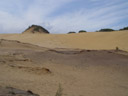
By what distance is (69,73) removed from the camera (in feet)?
26.0

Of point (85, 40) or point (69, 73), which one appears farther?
point (85, 40)

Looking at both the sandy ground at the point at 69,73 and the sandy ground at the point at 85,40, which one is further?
the sandy ground at the point at 85,40

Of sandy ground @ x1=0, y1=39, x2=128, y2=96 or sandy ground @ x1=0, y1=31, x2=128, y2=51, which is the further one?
sandy ground @ x1=0, y1=31, x2=128, y2=51

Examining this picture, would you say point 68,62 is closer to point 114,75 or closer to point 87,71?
point 87,71

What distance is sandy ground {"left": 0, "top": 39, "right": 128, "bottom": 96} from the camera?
18.5 feet

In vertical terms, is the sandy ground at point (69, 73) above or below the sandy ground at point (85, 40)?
below

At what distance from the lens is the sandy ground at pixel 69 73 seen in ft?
18.5

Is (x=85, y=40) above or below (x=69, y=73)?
above

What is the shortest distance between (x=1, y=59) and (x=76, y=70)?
329cm

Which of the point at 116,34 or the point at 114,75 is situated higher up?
the point at 116,34

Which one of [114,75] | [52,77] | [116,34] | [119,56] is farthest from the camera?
[116,34]

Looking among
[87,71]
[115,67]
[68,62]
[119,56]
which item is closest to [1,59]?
[68,62]

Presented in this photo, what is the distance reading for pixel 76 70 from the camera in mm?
8594

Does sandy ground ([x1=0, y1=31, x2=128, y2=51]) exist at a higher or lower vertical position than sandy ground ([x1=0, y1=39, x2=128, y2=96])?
higher
